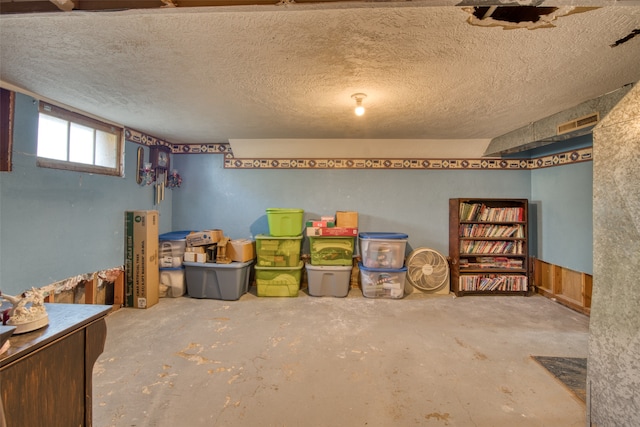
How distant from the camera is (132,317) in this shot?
2857 mm

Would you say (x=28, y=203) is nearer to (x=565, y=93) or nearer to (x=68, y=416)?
(x=68, y=416)

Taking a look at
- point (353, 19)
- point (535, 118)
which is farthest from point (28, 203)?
point (535, 118)

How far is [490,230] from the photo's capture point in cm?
378

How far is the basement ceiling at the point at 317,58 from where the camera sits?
4.09 feet

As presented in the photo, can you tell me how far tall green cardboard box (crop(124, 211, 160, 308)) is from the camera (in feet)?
10.3

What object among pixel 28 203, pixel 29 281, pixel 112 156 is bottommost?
pixel 29 281

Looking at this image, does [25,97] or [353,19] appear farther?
[25,97]

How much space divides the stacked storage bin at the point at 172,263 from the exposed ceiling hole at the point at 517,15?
3.65 metres

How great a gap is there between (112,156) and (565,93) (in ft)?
15.1

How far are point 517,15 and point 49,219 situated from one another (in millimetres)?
3784

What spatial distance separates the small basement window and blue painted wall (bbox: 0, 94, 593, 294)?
94 millimetres

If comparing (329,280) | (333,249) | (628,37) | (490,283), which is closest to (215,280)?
(329,280)

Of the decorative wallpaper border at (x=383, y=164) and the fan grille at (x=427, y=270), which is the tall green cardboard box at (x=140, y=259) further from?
the fan grille at (x=427, y=270)

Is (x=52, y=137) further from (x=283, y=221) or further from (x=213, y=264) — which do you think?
(x=283, y=221)
